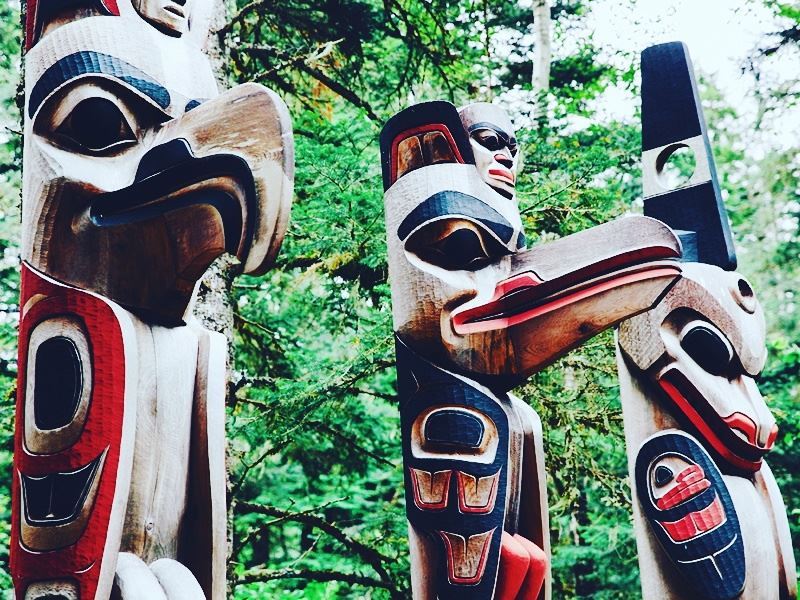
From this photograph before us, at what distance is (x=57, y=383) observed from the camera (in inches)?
75.4

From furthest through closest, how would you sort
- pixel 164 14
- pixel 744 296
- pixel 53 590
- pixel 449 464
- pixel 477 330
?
pixel 744 296, pixel 477 330, pixel 449 464, pixel 164 14, pixel 53 590

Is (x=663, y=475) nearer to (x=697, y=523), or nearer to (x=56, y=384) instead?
(x=697, y=523)

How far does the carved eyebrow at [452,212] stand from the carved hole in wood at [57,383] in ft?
4.60

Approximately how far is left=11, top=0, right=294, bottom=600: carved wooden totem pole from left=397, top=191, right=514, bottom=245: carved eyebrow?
1.02 m

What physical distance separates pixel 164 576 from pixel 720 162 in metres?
14.9

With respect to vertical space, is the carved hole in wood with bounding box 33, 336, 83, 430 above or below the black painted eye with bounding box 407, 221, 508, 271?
below

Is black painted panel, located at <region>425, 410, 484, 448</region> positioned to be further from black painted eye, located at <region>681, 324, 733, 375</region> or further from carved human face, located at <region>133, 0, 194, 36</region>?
carved human face, located at <region>133, 0, 194, 36</region>

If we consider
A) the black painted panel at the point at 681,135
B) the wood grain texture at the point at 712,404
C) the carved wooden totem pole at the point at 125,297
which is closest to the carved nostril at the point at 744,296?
the wood grain texture at the point at 712,404

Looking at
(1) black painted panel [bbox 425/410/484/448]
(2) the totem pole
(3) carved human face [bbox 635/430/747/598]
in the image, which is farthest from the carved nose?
(3) carved human face [bbox 635/430/747/598]

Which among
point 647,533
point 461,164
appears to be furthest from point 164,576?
point 647,533

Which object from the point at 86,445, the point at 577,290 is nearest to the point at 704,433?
the point at 577,290

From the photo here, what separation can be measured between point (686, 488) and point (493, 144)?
1.52 m

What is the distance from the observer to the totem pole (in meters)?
2.78

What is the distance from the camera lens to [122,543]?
190 cm
